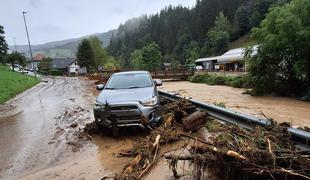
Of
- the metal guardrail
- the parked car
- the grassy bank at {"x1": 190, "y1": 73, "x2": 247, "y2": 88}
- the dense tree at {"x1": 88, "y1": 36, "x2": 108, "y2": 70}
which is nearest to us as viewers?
the metal guardrail

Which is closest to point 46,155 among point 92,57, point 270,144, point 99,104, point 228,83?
point 99,104

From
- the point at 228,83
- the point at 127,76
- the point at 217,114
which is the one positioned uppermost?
the point at 127,76

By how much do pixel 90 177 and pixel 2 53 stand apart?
186 ft

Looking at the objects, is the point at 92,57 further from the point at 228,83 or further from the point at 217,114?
the point at 217,114

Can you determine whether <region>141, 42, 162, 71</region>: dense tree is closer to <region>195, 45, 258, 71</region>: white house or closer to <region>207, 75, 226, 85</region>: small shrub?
<region>195, 45, 258, 71</region>: white house

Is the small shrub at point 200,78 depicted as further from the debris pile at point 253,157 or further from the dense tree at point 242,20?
the dense tree at point 242,20

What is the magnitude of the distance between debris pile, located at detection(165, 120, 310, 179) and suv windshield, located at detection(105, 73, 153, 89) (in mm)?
4820

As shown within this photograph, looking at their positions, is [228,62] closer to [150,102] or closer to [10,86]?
[10,86]

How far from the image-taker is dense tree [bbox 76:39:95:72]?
299 ft

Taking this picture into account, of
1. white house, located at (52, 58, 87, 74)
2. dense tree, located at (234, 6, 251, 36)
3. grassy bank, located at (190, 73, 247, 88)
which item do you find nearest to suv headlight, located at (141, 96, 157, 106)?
grassy bank, located at (190, 73, 247, 88)

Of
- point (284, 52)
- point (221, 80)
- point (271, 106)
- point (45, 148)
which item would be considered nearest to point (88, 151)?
point (45, 148)

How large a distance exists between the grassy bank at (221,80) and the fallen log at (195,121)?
55.5ft

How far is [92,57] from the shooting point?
92312 mm

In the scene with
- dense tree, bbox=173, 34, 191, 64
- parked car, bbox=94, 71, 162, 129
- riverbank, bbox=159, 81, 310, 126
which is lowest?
riverbank, bbox=159, 81, 310, 126
